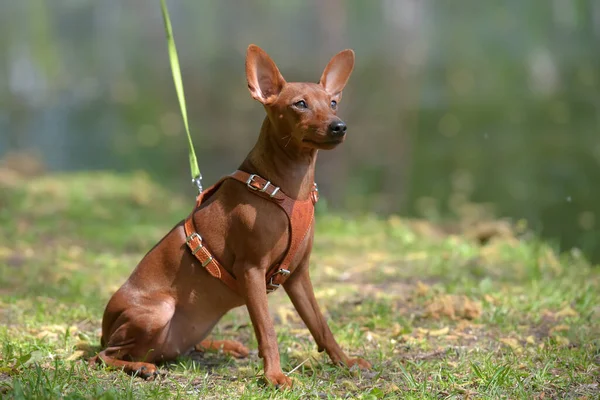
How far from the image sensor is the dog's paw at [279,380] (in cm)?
385

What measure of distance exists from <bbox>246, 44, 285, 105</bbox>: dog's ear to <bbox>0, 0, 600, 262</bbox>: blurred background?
16.8 ft

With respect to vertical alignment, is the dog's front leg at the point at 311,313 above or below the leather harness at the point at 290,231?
below

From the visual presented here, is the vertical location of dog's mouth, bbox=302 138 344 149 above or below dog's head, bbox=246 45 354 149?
below

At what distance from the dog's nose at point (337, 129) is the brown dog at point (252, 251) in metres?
0.01

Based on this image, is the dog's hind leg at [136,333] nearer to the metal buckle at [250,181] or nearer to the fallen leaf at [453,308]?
the metal buckle at [250,181]

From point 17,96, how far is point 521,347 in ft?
61.2

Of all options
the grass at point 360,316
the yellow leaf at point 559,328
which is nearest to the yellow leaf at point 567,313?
the grass at point 360,316

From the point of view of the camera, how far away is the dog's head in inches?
150

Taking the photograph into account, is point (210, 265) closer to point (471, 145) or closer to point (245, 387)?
point (245, 387)

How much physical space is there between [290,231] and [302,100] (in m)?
0.67

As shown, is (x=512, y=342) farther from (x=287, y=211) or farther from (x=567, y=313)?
(x=287, y=211)

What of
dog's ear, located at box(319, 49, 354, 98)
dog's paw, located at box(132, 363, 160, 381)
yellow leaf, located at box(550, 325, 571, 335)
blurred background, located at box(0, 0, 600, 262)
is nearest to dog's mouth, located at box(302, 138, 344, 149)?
dog's ear, located at box(319, 49, 354, 98)

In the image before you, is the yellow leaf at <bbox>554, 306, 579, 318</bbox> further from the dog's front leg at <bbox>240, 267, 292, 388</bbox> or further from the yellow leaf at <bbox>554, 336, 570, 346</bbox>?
the dog's front leg at <bbox>240, 267, 292, 388</bbox>

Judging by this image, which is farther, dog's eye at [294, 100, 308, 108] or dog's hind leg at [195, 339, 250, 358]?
dog's hind leg at [195, 339, 250, 358]
